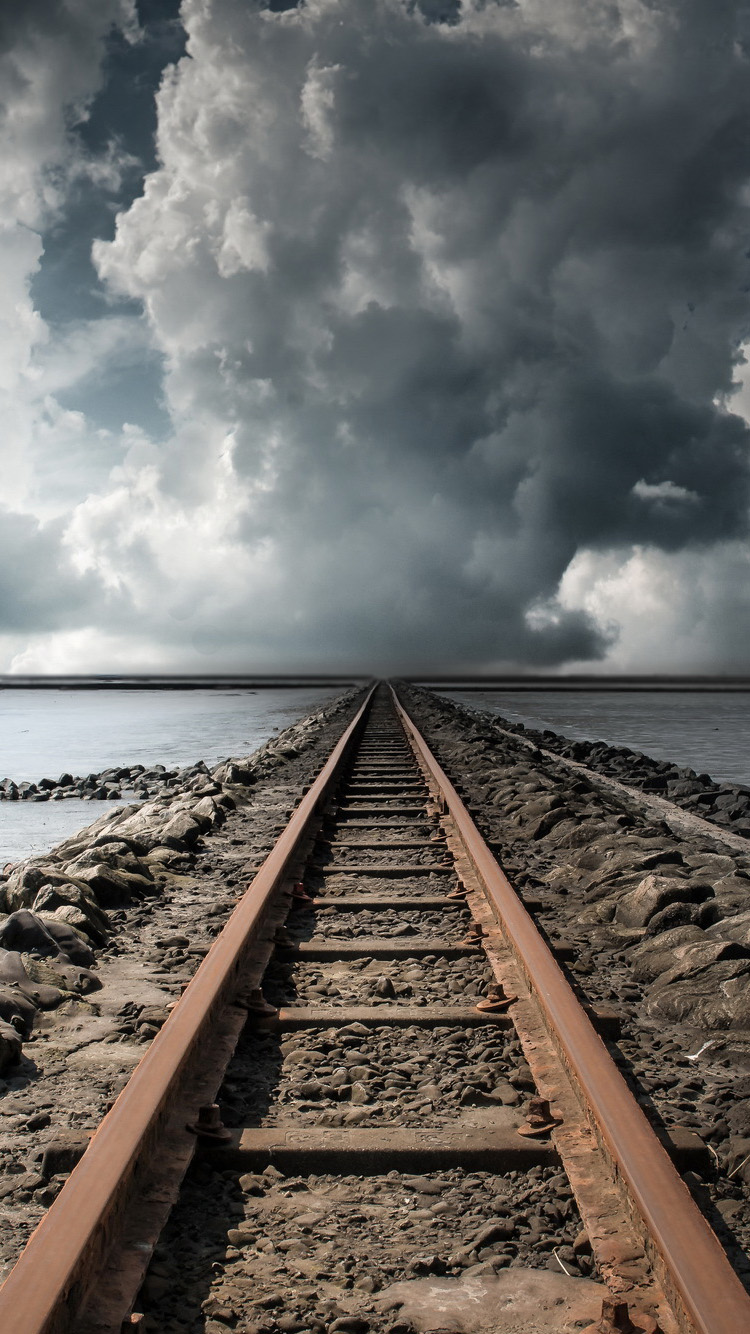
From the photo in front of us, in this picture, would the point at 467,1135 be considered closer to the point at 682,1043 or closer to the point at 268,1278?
the point at 268,1278

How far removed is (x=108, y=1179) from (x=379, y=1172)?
2.37ft

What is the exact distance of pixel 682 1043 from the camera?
3361mm

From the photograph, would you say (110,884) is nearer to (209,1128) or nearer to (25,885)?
(25,885)

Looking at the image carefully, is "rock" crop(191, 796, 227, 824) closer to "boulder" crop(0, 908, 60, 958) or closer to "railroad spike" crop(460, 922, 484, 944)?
"boulder" crop(0, 908, 60, 958)

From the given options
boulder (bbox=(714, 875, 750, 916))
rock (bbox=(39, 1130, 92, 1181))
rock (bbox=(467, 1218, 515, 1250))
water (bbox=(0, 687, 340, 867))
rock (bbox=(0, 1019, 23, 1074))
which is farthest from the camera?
water (bbox=(0, 687, 340, 867))

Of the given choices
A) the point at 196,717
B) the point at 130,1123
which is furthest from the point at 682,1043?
the point at 196,717

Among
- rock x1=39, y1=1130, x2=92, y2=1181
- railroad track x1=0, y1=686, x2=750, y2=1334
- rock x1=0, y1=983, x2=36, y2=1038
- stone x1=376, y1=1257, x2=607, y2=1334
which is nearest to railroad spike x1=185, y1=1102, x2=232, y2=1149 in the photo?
railroad track x1=0, y1=686, x2=750, y2=1334

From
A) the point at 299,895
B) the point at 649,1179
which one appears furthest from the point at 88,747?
the point at 649,1179

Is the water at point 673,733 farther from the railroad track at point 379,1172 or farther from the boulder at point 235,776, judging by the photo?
the railroad track at point 379,1172

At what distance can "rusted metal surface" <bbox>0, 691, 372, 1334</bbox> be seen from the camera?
169 centimetres

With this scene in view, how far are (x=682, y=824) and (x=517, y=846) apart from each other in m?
3.95

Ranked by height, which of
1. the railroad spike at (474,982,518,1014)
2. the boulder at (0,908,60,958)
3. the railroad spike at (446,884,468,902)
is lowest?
the railroad spike at (446,884,468,902)

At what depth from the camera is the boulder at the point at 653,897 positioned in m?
4.77

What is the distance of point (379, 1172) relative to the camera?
242 cm
